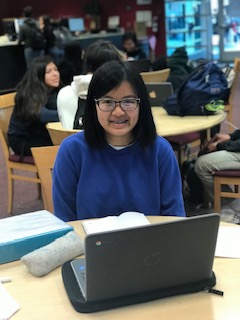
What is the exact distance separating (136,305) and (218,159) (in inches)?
77.3

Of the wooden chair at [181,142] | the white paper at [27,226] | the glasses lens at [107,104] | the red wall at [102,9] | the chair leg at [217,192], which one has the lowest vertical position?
the chair leg at [217,192]

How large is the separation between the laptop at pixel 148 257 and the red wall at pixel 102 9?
10549 millimetres

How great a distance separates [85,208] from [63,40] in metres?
6.53

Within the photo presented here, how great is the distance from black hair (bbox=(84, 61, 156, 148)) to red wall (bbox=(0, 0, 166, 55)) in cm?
983

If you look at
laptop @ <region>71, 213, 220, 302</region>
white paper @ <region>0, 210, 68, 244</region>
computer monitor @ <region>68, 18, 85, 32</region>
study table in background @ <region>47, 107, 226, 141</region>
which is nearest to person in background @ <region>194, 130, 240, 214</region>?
study table in background @ <region>47, 107, 226, 141</region>

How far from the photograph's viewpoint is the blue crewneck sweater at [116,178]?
5.88 feet

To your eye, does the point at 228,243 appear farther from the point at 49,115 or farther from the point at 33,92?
the point at 33,92

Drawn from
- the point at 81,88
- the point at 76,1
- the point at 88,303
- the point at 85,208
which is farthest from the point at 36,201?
the point at 76,1

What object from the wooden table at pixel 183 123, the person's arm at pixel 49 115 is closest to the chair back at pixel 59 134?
the person's arm at pixel 49 115

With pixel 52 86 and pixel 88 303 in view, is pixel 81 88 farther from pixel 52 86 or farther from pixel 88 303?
pixel 88 303

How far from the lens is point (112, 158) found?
179 centimetres

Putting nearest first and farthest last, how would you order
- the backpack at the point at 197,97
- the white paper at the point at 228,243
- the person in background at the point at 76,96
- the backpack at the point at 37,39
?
1. the white paper at the point at 228,243
2. the person in background at the point at 76,96
3. the backpack at the point at 197,97
4. the backpack at the point at 37,39

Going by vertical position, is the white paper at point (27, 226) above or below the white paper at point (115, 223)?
above

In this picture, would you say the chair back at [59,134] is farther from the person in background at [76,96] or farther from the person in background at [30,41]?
the person in background at [30,41]
